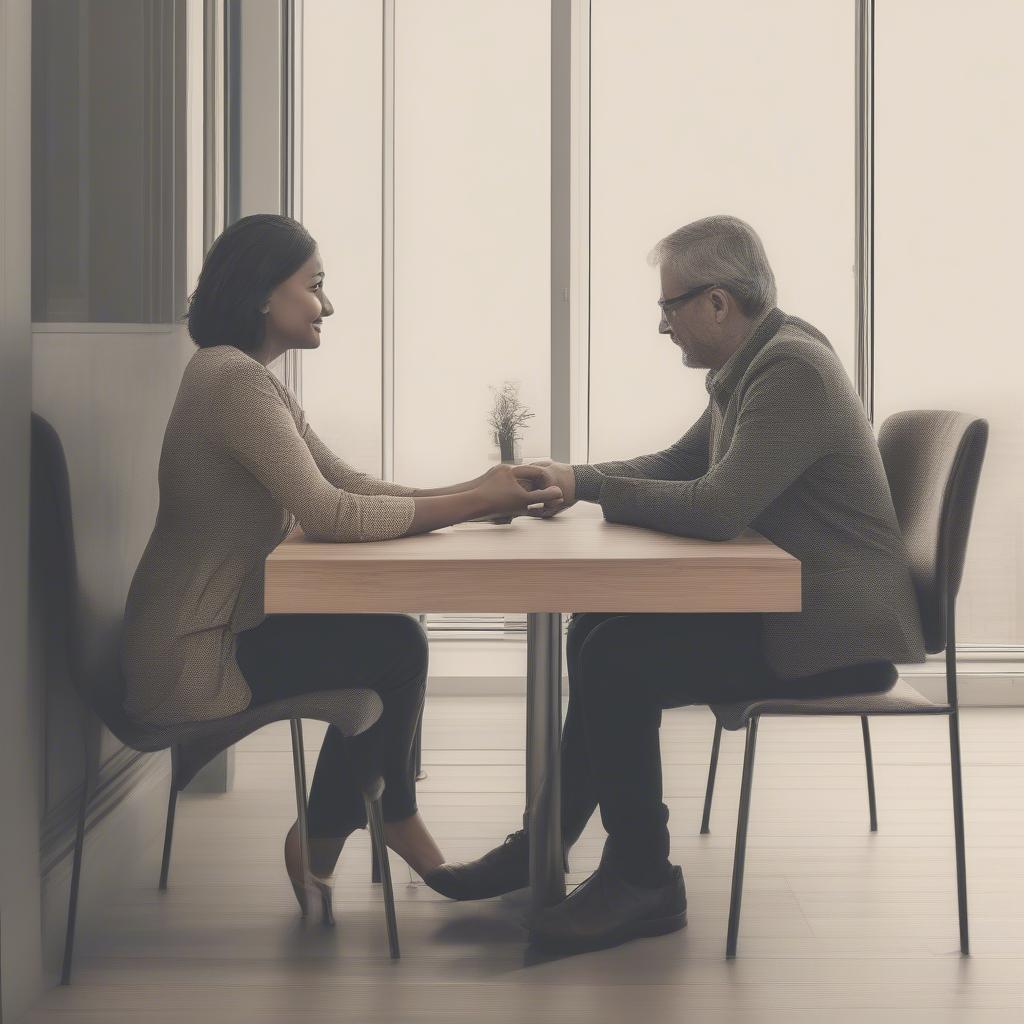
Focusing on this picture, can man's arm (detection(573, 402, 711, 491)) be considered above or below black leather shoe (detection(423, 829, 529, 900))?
above

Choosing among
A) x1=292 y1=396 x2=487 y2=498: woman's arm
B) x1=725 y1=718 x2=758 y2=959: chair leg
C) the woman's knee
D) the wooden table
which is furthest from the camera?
x1=292 y1=396 x2=487 y2=498: woman's arm

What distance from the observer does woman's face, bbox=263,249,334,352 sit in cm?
217

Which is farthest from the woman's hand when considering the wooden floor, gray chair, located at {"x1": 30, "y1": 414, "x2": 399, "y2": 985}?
A: the wooden floor

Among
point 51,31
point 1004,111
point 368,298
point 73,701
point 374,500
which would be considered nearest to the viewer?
point 374,500

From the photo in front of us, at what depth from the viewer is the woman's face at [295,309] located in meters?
2.17

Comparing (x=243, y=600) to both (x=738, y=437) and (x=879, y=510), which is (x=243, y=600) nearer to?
(x=738, y=437)

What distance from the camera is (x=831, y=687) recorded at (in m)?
2.05

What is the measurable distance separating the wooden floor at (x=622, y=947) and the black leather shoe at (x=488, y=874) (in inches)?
1.8

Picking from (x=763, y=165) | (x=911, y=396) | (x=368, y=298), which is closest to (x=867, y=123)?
(x=763, y=165)

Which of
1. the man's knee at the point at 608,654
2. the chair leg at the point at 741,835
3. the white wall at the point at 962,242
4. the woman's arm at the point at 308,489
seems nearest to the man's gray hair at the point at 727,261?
the woman's arm at the point at 308,489

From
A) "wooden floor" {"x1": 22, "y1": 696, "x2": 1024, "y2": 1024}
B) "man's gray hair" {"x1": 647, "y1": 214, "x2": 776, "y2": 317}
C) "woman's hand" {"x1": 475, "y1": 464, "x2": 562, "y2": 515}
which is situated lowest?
"wooden floor" {"x1": 22, "y1": 696, "x2": 1024, "y2": 1024}

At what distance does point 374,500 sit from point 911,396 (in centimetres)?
272

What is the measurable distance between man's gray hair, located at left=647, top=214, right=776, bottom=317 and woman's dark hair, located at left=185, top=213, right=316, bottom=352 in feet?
2.25

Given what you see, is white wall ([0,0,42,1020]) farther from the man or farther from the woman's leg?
the man
